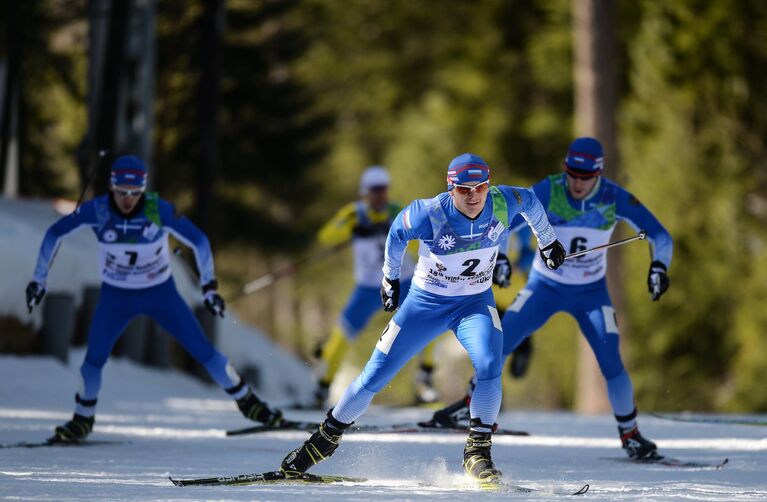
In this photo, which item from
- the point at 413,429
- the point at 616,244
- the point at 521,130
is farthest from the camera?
the point at 521,130

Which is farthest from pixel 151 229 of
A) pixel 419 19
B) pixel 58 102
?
pixel 419 19

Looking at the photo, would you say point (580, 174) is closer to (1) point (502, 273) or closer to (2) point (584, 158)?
(2) point (584, 158)

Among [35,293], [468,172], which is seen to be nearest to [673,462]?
[468,172]

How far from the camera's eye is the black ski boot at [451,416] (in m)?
10.8

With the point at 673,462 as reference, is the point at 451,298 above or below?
above

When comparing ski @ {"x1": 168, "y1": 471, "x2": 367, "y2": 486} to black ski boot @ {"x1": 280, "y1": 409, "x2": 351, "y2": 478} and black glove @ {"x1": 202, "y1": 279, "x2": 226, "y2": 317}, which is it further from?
black glove @ {"x1": 202, "y1": 279, "x2": 226, "y2": 317}

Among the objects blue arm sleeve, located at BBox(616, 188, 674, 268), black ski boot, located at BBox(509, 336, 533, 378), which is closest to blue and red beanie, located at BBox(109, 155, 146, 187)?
blue arm sleeve, located at BBox(616, 188, 674, 268)

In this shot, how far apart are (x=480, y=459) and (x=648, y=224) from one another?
2526mm

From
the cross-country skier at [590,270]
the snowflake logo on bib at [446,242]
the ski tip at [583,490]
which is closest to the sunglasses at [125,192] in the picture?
the cross-country skier at [590,270]

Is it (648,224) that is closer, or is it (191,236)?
(648,224)

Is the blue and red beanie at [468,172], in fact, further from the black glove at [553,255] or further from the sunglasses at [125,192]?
the sunglasses at [125,192]

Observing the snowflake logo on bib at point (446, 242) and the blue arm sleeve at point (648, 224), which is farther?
the blue arm sleeve at point (648, 224)

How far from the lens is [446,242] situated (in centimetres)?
824

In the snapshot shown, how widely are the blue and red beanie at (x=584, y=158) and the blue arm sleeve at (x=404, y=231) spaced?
1.89 metres
